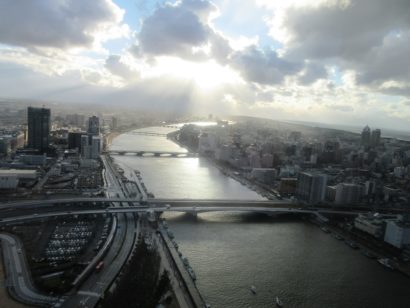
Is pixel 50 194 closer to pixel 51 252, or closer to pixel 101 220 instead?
pixel 101 220

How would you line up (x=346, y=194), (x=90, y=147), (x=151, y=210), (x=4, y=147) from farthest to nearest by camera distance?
1. (x=90, y=147)
2. (x=4, y=147)
3. (x=346, y=194)
4. (x=151, y=210)

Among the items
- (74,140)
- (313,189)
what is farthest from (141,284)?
(74,140)

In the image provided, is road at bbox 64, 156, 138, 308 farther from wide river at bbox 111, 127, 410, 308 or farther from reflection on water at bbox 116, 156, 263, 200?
reflection on water at bbox 116, 156, 263, 200

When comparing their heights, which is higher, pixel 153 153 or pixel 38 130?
pixel 38 130

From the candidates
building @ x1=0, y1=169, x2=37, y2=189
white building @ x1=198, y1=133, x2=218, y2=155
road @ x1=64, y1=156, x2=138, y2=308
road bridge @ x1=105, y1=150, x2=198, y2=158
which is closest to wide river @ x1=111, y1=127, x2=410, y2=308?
road @ x1=64, y1=156, x2=138, y2=308

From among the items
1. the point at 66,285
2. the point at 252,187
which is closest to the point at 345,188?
the point at 252,187

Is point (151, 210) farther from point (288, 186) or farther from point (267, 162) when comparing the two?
point (267, 162)

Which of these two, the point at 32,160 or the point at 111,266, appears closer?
the point at 111,266
